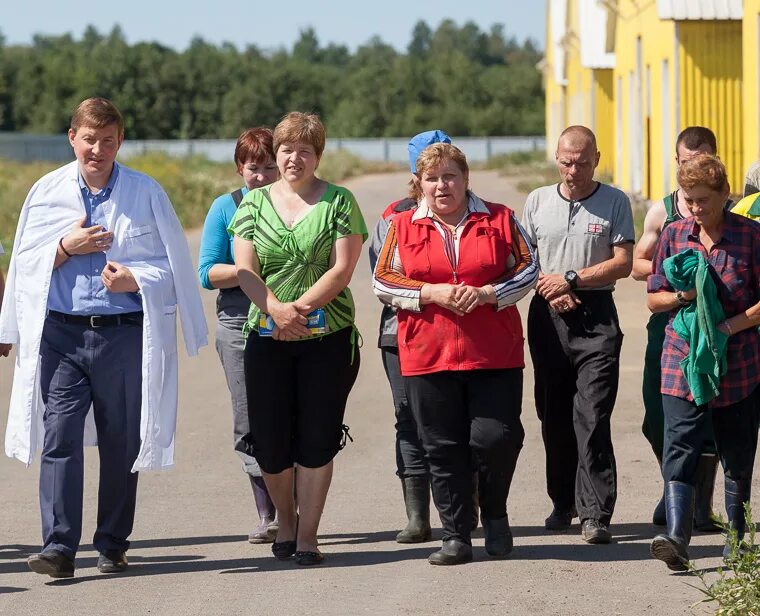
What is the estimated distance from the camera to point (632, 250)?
7469mm

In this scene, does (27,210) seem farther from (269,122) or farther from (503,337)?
(269,122)

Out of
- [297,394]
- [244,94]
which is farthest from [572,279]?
[244,94]

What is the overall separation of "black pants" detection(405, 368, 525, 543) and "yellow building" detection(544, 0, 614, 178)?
2442 cm

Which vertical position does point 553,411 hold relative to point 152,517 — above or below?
above

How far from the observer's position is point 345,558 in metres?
7.09

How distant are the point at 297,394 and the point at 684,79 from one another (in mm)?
16292

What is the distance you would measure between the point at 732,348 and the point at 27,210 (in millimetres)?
3274

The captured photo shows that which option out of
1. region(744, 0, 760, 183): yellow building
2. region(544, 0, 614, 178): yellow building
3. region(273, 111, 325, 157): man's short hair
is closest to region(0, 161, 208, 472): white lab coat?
region(273, 111, 325, 157): man's short hair

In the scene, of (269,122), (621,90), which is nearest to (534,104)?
(269,122)

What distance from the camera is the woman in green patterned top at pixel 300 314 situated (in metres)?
6.84

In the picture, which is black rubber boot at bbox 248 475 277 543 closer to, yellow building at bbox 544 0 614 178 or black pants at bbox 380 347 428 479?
black pants at bbox 380 347 428 479

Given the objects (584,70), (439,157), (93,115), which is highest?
(584,70)

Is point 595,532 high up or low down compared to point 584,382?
down

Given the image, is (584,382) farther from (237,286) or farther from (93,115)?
(93,115)
